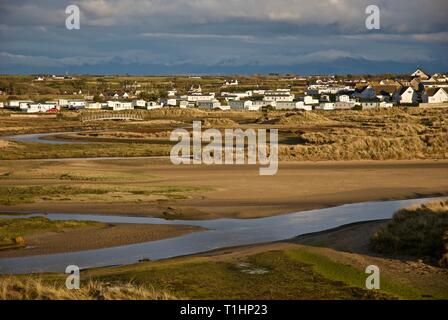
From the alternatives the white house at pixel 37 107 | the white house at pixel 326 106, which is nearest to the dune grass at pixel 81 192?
the white house at pixel 326 106

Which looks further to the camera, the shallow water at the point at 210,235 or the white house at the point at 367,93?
the white house at the point at 367,93

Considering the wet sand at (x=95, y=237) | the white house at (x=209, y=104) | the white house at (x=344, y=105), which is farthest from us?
the white house at (x=209, y=104)

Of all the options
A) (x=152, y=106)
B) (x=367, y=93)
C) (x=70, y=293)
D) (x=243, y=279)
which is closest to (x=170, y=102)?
(x=152, y=106)

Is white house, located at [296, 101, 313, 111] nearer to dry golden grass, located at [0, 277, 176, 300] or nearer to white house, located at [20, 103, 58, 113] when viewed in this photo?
white house, located at [20, 103, 58, 113]

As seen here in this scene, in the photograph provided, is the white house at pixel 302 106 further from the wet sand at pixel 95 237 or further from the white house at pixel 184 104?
the wet sand at pixel 95 237

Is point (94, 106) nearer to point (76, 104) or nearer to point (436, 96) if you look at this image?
point (76, 104)

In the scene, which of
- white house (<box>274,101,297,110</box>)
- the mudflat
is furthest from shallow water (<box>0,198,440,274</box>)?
white house (<box>274,101,297,110</box>)
